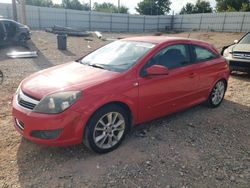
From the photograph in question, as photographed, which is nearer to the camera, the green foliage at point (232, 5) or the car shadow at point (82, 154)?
the car shadow at point (82, 154)

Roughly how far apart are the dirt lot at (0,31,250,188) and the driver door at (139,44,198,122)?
389 mm

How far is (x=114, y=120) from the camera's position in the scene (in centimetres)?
350

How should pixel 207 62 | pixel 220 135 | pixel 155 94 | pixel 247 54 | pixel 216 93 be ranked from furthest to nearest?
pixel 247 54 → pixel 216 93 → pixel 207 62 → pixel 220 135 → pixel 155 94

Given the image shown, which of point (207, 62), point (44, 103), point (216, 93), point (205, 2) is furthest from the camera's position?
point (205, 2)

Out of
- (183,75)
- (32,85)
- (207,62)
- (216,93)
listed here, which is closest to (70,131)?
(32,85)

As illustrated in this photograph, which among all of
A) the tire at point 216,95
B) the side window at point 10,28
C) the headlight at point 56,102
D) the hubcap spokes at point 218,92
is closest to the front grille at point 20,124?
the headlight at point 56,102

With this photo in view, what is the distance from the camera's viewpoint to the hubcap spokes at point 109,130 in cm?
338

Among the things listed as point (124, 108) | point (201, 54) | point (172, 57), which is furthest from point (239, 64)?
point (124, 108)

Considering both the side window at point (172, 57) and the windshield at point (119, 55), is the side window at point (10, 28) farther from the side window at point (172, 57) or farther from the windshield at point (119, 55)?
the side window at point (172, 57)

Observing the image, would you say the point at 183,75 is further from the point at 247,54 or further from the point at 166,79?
the point at 247,54

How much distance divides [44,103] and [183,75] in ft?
7.87

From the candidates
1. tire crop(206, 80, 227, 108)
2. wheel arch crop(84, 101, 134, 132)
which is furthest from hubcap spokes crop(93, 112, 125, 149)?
tire crop(206, 80, 227, 108)

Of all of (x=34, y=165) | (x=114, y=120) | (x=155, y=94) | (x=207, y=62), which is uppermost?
(x=207, y=62)

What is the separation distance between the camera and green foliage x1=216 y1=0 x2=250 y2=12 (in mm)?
40438
